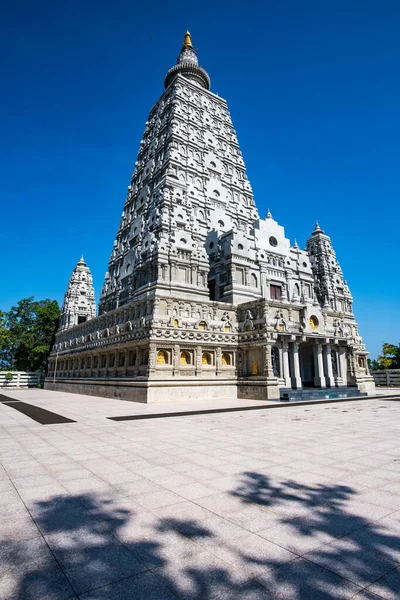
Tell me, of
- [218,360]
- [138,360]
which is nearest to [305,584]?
[138,360]

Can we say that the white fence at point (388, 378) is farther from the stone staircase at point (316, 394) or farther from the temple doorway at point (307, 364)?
the stone staircase at point (316, 394)

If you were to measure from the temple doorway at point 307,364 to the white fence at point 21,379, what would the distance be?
4944cm

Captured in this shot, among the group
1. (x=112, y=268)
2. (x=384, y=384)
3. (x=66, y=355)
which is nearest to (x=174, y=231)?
(x=112, y=268)

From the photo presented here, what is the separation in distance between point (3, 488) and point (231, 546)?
4820 mm

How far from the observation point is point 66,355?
5259 cm

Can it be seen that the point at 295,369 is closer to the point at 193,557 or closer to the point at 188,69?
the point at 193,557

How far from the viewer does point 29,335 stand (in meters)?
69.5

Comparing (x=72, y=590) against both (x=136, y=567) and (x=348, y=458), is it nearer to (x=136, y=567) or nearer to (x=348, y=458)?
(x=136, y=567)

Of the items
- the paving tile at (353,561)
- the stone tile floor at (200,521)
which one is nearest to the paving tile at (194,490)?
the stone tile floor at (200,521)

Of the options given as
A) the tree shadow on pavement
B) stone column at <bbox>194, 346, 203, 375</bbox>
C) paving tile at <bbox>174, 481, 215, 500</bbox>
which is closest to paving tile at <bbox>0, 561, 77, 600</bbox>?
the tree shadow on pavement

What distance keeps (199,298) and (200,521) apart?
102 ft

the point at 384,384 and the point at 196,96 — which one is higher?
the point at 196,96

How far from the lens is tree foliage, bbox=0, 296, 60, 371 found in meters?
69.1

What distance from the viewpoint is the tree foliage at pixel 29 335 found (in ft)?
227
